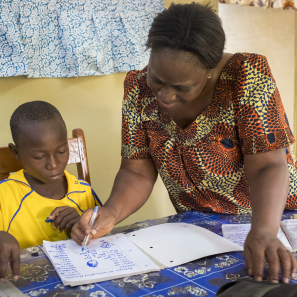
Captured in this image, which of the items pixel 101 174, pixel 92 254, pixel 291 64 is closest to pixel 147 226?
pixel 92 254

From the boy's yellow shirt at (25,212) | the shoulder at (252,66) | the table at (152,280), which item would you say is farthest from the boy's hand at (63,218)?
the shoulder at (252,66)

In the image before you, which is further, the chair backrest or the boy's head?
the chair backrest

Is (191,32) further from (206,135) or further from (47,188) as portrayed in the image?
(47,188)

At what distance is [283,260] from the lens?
0.72 meters

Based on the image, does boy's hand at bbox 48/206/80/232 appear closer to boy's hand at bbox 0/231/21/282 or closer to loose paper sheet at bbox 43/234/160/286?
loose paper sheet at bbox 43/234/160/286

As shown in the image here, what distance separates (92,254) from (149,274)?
181 millimetres

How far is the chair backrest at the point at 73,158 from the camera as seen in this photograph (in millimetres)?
1411

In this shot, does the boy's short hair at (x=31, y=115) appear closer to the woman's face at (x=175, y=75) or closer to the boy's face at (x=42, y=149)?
the boy's face at (x=42, y=149)

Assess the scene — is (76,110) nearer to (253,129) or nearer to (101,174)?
(101,174)

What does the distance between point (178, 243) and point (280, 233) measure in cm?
31

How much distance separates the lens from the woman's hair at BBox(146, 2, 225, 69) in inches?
34.4

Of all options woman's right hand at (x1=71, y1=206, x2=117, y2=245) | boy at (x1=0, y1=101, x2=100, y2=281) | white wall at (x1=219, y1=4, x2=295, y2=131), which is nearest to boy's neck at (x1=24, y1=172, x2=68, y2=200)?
boy at (x1=0, y1=101, x2=100, y2=281)

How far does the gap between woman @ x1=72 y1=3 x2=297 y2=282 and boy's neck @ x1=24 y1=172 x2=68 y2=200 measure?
25cm

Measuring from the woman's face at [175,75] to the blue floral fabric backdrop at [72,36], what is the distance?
1030 mm
